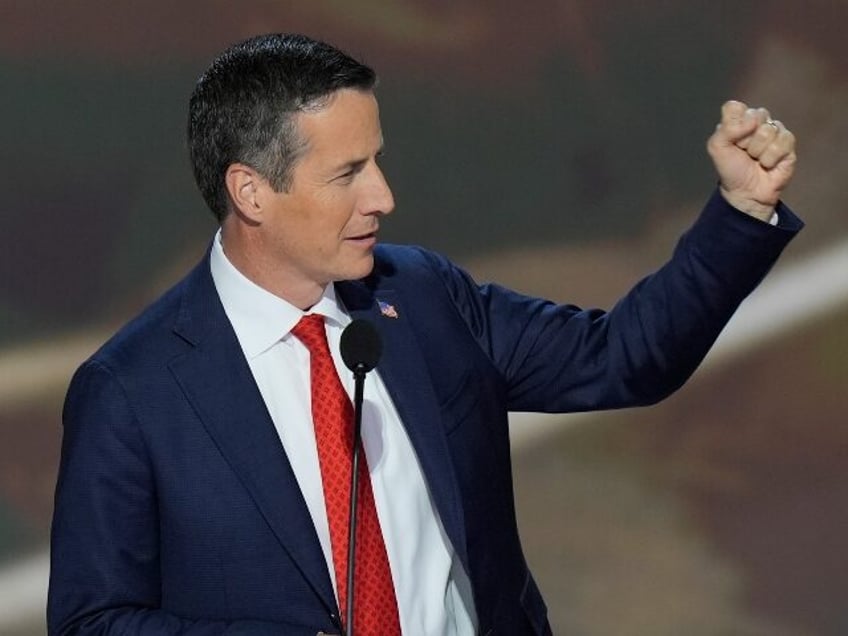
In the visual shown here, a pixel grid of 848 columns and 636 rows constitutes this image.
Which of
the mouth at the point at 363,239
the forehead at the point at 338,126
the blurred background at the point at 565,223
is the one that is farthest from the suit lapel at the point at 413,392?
the blurred background at the point at 565,223

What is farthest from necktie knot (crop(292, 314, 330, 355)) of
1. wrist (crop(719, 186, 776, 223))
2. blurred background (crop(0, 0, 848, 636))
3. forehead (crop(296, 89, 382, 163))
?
blurred background (crop(0, 0, 848, 636))

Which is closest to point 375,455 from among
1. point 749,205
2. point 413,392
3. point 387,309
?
point 413,392

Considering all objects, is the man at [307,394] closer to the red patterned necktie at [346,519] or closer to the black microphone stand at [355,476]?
the red patterned necktie at [346,519]

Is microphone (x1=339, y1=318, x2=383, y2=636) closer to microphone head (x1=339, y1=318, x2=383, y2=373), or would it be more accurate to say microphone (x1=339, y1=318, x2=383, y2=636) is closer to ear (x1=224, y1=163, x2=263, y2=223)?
microphone head (x1=339, y1=318, x2=383, y2=373)

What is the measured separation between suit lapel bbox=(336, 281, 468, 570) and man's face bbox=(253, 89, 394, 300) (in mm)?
120

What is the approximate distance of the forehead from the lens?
2477 mm

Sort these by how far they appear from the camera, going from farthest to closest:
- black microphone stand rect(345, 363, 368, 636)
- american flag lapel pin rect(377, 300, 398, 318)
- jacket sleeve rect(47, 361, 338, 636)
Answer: american flag lapel pin rect(377, 300, 398, 318) → jacket sleeve rect(47, 361, 338, 636) → black microphone stand rect(345, 363, 368, 636)

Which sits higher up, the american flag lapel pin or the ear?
the ear

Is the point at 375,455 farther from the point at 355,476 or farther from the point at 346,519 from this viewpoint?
the point at 355,476

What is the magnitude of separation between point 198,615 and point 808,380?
2.00m

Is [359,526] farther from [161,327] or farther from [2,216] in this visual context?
[2,216]

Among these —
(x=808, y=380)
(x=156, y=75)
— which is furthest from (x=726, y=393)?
(x=156, y=75)

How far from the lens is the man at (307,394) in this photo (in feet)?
7.89

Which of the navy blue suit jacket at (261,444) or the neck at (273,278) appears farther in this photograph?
the neck at (273,278)
